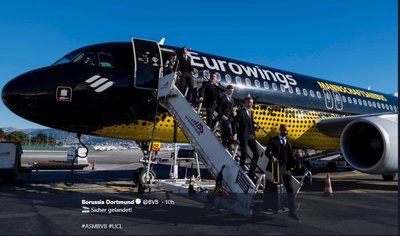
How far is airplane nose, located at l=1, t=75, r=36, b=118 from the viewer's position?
841cm

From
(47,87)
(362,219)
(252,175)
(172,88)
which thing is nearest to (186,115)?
(172,88)

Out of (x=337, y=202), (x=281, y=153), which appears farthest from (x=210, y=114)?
(x=337, y=202)

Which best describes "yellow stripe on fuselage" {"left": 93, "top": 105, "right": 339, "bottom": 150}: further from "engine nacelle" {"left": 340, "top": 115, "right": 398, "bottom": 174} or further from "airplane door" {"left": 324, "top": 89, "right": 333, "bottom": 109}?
"engine nacelle" {"left": 340, "top": 115, "right": 398, "bottom": 174}

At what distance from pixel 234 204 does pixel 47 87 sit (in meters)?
5.20

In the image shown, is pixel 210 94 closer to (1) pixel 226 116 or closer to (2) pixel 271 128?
(1) pixel 226 116

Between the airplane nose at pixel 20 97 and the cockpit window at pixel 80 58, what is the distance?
1217 millimetres

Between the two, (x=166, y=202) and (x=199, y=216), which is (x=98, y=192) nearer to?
(x=166, y=202)

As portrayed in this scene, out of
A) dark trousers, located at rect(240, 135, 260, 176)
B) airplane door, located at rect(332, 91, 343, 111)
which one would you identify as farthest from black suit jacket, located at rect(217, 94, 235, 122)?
airplane door, located at rect(332, 91, 343, 111)

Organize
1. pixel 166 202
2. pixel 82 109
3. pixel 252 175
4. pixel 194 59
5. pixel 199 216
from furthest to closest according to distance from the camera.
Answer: pixel 194 59 < pixel 82 109 < pixel 166 202 < pixel 252 175 < pixel 199 216

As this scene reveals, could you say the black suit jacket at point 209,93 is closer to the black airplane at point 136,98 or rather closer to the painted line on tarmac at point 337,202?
the black airplane at point 136,98

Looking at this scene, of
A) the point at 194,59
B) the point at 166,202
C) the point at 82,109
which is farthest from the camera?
the point at 194,59

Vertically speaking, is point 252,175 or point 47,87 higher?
point 47,87

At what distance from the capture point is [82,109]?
888 centimetres

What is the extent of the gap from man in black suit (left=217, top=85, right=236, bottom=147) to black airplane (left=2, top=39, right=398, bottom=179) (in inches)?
41.5
